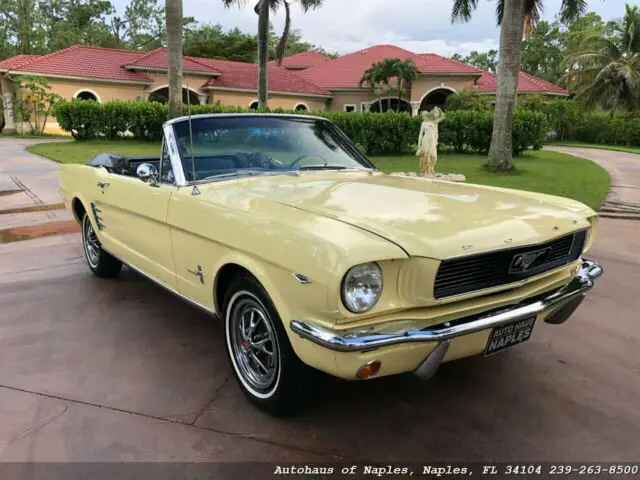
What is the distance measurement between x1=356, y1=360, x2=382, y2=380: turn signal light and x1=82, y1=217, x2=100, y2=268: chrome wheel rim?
3.73 meters

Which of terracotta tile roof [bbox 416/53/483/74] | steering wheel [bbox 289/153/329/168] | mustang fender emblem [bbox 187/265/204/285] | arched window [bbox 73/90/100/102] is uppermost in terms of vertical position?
terracotta tile roof [bbox 416/53/483/74]

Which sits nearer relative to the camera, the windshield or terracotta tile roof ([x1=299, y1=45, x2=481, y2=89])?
the windshield

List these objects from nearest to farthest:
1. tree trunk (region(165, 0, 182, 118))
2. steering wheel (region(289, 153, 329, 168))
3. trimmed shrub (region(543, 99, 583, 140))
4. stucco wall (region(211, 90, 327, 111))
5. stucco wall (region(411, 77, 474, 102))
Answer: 1. steering wheel (region(289, 153, 329, 168))
2. tree trunk (region(165, 0, 182, 118))
3. stucco wall (region(211, 90, 327, 111))
4. stucco wall (region(411, 77, 474, 102))
5. trimmed shrub (region(543, 99, 583, 140))

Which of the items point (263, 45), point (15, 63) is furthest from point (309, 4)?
point (15, 63)

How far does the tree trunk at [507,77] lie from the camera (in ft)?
41.6

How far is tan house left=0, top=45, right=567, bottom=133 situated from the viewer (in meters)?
27.5

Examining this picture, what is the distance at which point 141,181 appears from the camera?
388cm

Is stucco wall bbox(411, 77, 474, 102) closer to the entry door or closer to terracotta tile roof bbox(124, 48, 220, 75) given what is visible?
terracotta tile roof bbox(124, 48, 220, 75)

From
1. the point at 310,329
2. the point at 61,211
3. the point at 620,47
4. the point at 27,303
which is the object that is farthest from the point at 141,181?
the point at 620,47

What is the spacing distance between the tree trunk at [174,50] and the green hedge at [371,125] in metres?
5.56

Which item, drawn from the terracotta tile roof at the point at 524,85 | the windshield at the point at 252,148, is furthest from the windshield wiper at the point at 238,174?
the terracotta tile roof at the point at 524,85

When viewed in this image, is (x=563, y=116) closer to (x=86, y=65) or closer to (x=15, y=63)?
(x=86, y=65)

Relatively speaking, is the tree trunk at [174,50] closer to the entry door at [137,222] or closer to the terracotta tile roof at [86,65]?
the entry door at [137,222]

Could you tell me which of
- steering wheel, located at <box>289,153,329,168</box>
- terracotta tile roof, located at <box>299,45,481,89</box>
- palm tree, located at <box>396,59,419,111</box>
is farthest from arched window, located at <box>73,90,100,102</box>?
steering wheel, located at <box>289,153,329,168</box>
